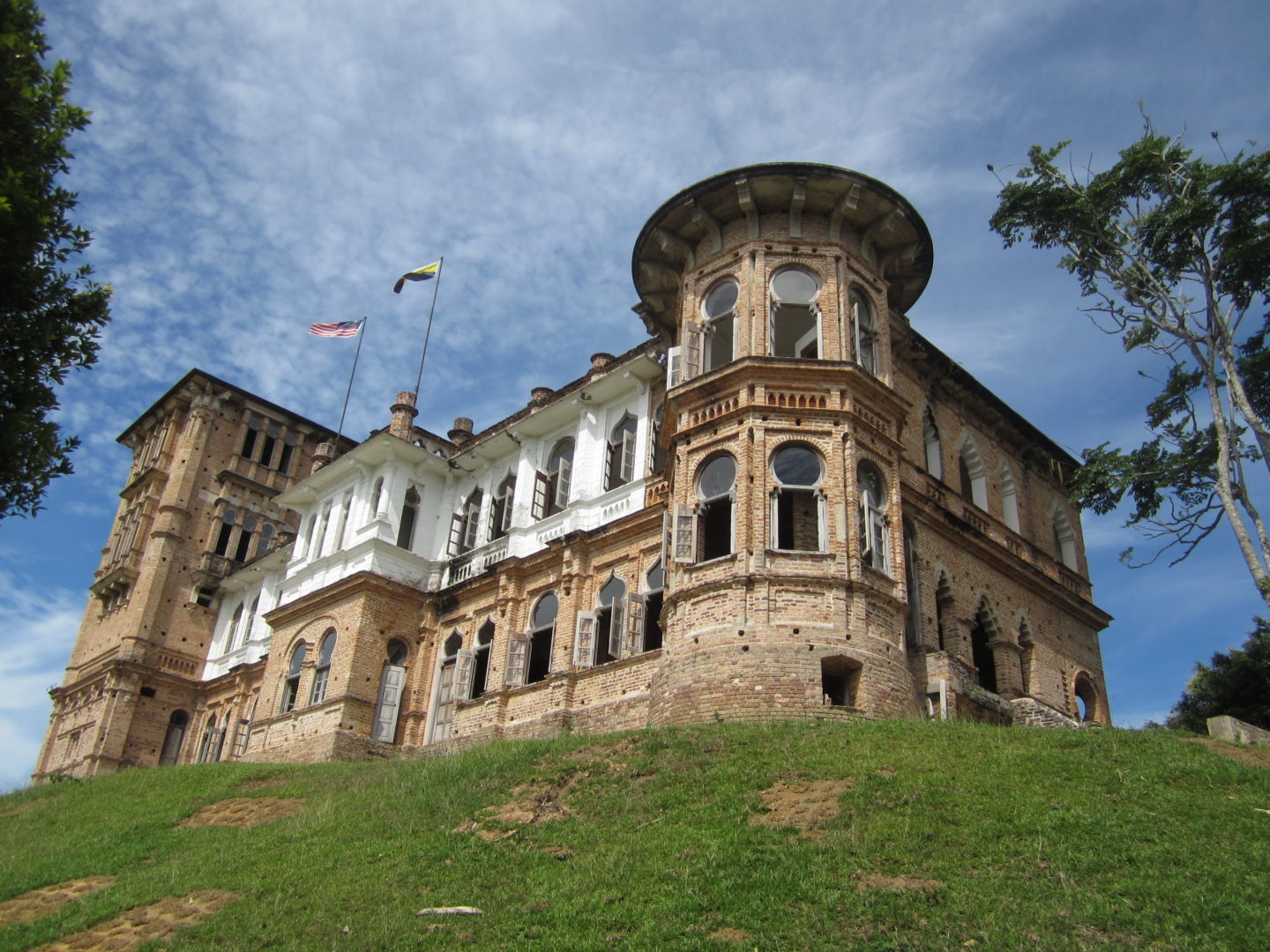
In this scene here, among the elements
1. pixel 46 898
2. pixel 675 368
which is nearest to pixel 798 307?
pixel 675 368

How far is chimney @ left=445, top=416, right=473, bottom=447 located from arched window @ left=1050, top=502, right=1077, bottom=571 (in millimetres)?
15924

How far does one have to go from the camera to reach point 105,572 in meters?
42.4

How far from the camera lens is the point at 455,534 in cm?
3078

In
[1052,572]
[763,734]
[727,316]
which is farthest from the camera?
[1052,572]

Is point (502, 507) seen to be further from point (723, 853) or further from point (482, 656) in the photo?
point (723, 853)

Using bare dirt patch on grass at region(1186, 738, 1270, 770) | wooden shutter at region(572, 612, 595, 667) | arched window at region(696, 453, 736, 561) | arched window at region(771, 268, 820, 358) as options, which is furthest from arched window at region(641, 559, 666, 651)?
bare dirt patch on grass at region(1186, 738, 1270, 770)

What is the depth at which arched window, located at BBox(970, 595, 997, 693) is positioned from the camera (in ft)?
84.0

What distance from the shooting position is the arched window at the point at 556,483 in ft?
92.6

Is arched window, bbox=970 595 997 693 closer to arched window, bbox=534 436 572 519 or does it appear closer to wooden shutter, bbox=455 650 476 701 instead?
arched window, bbox=534 436 572 519

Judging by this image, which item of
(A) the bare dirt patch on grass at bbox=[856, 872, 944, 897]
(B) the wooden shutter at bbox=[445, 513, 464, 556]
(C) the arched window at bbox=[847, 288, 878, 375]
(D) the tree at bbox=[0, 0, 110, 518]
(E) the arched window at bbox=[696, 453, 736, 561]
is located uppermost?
(C) the arched window at bbox=[847, 288, 878, 375]

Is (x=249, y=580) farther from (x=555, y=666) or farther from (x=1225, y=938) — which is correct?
(x=1225, y=938)

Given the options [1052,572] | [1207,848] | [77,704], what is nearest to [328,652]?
[77,704]

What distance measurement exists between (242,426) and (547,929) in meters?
36.8

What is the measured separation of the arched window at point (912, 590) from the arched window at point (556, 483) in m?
8.18
